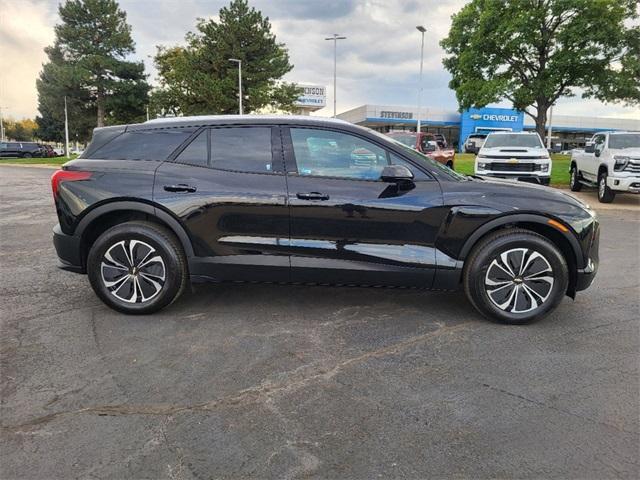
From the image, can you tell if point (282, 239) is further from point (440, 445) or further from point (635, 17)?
point (635, 17)

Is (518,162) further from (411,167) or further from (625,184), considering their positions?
(411,167)

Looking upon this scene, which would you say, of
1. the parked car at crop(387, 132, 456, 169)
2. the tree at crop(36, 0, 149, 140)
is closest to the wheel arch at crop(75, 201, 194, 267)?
the parked car at crop(387, 132, 456, 169)

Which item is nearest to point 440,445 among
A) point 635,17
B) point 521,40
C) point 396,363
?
point 396,363

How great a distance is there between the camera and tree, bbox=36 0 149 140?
4331 centimetres

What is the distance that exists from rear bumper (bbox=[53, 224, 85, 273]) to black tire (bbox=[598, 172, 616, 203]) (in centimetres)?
1240

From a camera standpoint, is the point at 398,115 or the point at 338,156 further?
the point at 398,115

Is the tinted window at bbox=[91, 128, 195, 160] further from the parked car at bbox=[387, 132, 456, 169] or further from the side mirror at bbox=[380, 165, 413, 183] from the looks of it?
the parked car at bbox=[387, 132, 456, 169]

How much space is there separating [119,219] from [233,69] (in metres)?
37.4

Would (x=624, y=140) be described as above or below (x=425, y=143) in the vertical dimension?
below

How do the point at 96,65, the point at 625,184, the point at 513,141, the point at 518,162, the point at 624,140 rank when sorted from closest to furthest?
the point at 625,184 < the point at 624,140 < the point at 518,162 < the point at 513,141 < the point at 96,65

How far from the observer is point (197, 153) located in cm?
427

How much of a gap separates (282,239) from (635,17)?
2963 centimetres

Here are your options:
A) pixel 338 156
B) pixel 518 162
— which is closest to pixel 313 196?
pixel 338 156

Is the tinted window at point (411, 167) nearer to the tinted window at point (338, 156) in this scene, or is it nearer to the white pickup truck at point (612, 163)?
the tinted window at point (338, 156)
